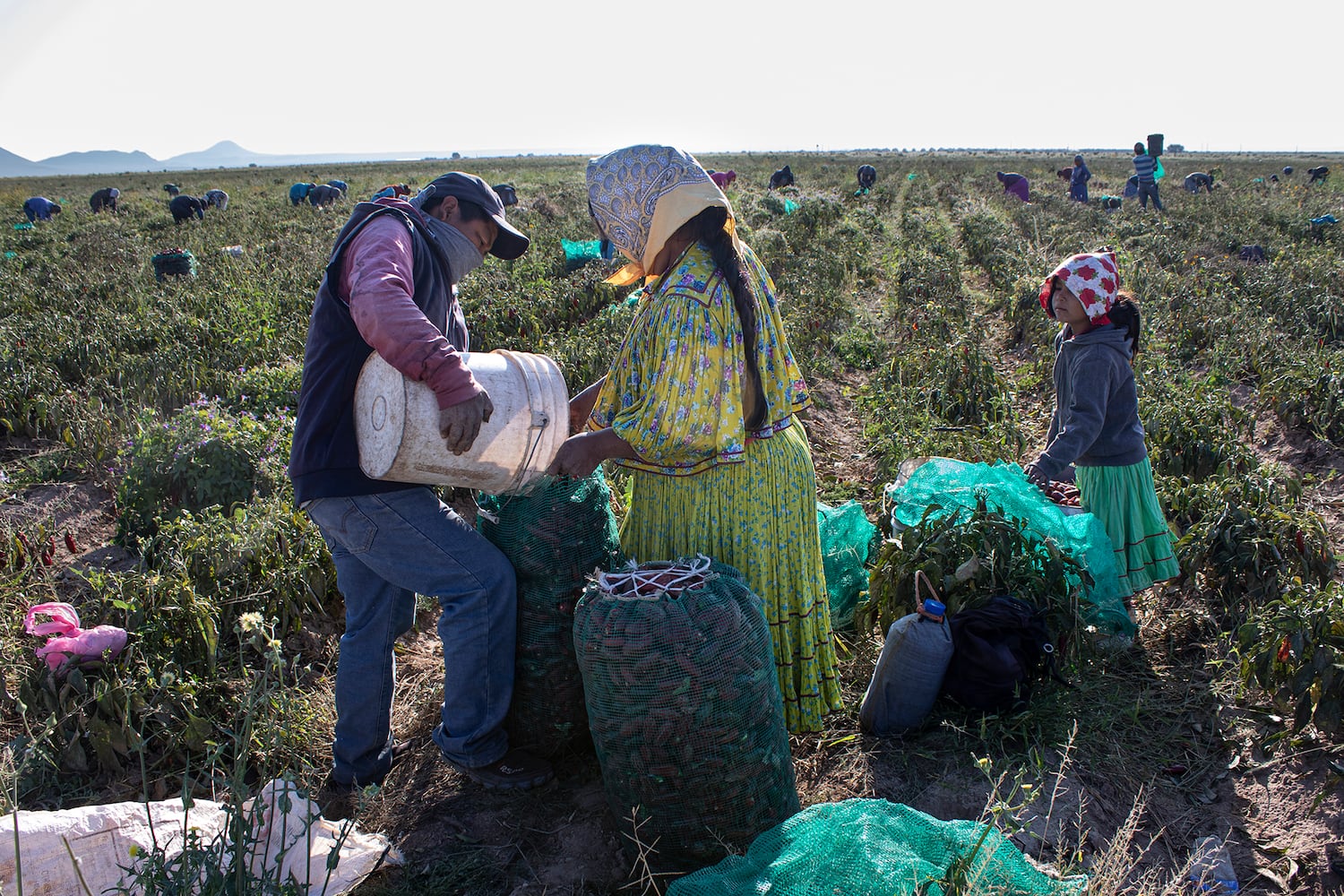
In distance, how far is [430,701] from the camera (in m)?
3.04

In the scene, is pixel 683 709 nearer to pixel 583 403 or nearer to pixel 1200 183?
pixel 583 403

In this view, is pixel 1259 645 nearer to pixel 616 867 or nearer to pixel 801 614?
pixel 801 614

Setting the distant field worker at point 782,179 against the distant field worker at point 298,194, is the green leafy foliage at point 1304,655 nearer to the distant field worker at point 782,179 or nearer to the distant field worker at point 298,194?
the distant field worker at point 782,179

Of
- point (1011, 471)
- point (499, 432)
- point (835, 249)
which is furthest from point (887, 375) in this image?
point (835, 249)

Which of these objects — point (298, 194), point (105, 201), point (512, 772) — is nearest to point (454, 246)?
point (512, 772)

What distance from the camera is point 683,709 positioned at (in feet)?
6.61

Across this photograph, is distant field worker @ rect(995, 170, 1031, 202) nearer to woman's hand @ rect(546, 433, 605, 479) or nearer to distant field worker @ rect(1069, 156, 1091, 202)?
distant field worker @ rect(1069, 156, 1091, 202)

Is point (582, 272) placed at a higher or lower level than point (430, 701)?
higher

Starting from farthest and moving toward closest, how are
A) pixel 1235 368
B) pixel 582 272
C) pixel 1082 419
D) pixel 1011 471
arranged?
pixel 582 272 → pixel 1235 368 → pixel 1011 471 → pixel 1082 419

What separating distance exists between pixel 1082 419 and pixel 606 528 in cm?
197

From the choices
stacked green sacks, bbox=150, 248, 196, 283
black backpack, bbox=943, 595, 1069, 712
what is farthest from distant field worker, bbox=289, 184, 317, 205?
black backpack, bbox=943, 595, 1069, 712

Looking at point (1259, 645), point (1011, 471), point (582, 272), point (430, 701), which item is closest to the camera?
point (1259, 645)

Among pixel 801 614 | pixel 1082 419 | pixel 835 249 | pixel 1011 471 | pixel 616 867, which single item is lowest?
pixel 616 867

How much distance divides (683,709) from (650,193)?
4.27 feet
